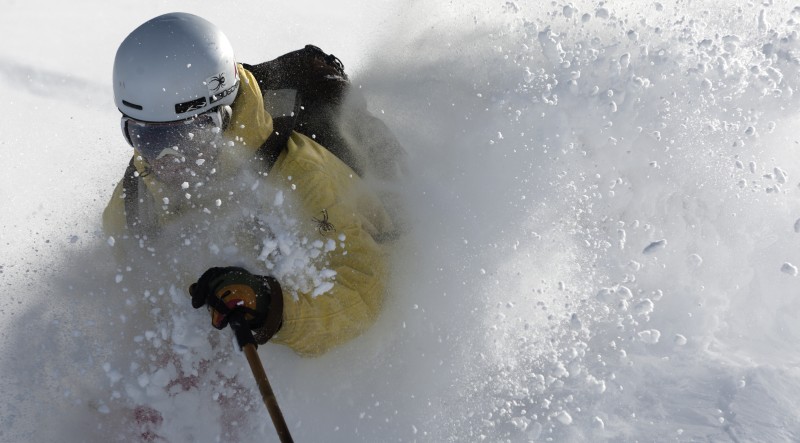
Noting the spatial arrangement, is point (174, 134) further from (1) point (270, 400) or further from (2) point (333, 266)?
(1) point (270, 400)

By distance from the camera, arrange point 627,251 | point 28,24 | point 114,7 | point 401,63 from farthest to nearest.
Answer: point 114,7, point 28,24, point 401,63, point 627,251

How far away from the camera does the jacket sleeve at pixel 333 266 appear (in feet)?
10.1

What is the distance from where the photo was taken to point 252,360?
2623 millimetres

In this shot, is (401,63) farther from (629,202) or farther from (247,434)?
(247,434)

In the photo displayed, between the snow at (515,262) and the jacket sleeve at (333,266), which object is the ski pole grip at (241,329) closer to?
the jacket sleeve at (333,266)

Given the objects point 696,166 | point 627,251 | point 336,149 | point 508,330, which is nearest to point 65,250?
point 336,149

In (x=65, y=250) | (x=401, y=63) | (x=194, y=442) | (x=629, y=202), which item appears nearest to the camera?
(x=194, y=442)

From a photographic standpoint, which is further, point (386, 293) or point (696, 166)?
point (696, 166)

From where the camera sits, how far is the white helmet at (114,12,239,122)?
9.83 feet

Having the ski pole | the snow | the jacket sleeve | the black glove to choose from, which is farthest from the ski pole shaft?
the snow

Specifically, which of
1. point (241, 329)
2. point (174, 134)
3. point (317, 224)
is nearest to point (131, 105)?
point (174, 134)

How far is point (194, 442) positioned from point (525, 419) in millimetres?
1694

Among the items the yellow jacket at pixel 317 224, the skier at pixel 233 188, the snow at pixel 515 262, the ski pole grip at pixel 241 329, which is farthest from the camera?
the snow at pixel 515 262

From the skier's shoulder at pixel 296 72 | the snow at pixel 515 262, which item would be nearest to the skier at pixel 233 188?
the snow at pixel 515 262
